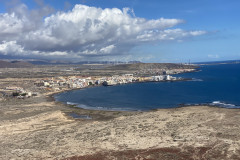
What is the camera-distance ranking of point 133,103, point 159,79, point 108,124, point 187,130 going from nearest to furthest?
1. point 187,130
2. point 108,124
3. point 133,103
4. point 159,79

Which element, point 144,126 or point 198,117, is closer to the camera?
point 144,126

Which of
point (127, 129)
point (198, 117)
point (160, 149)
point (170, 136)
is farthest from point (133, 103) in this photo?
point (160, 149)

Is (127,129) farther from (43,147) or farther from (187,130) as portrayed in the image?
(43,147)

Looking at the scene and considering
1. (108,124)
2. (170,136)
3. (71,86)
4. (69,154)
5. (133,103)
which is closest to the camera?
(69,154)

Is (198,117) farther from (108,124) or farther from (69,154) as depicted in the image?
(69,154)

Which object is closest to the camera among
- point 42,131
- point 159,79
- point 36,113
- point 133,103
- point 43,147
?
point 43,147

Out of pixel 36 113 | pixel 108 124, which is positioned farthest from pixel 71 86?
pixel 108 124
